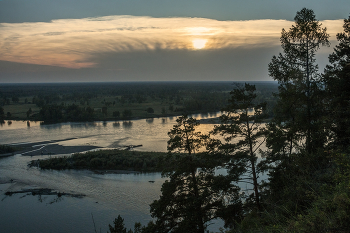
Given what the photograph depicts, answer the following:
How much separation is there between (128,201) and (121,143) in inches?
696

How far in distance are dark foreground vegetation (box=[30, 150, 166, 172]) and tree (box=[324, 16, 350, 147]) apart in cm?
1809

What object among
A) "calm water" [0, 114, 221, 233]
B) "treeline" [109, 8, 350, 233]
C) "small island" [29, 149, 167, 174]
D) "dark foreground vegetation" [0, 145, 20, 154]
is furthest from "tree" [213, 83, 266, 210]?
"dark foreground vegetation" [0, 145, 20, 154]

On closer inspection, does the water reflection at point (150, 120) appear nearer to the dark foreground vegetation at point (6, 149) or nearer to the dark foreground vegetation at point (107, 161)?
the dark foreground vegetation at point (107, 161)

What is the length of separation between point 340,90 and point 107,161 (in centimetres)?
2234

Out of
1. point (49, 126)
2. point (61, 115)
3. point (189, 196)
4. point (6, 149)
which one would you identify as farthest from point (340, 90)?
point (61, 115)

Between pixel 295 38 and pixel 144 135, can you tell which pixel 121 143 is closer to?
pixel 144 135

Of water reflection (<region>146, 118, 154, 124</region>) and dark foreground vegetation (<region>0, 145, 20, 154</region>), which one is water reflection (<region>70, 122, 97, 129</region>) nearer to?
water reflection (<region>146, 118, 154, 124</region>)

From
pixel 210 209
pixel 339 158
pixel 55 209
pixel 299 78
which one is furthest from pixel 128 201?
pixel 339 158

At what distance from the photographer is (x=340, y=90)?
11195 mm

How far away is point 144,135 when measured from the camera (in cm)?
4212

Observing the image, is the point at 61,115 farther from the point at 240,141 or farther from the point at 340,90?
the point at 340,90

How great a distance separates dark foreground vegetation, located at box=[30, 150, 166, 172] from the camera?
2761 cm

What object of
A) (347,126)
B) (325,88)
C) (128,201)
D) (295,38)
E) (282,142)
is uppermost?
(295,38)

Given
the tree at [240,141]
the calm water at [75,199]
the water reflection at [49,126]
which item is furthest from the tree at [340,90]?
the water reflection at [49,126]
